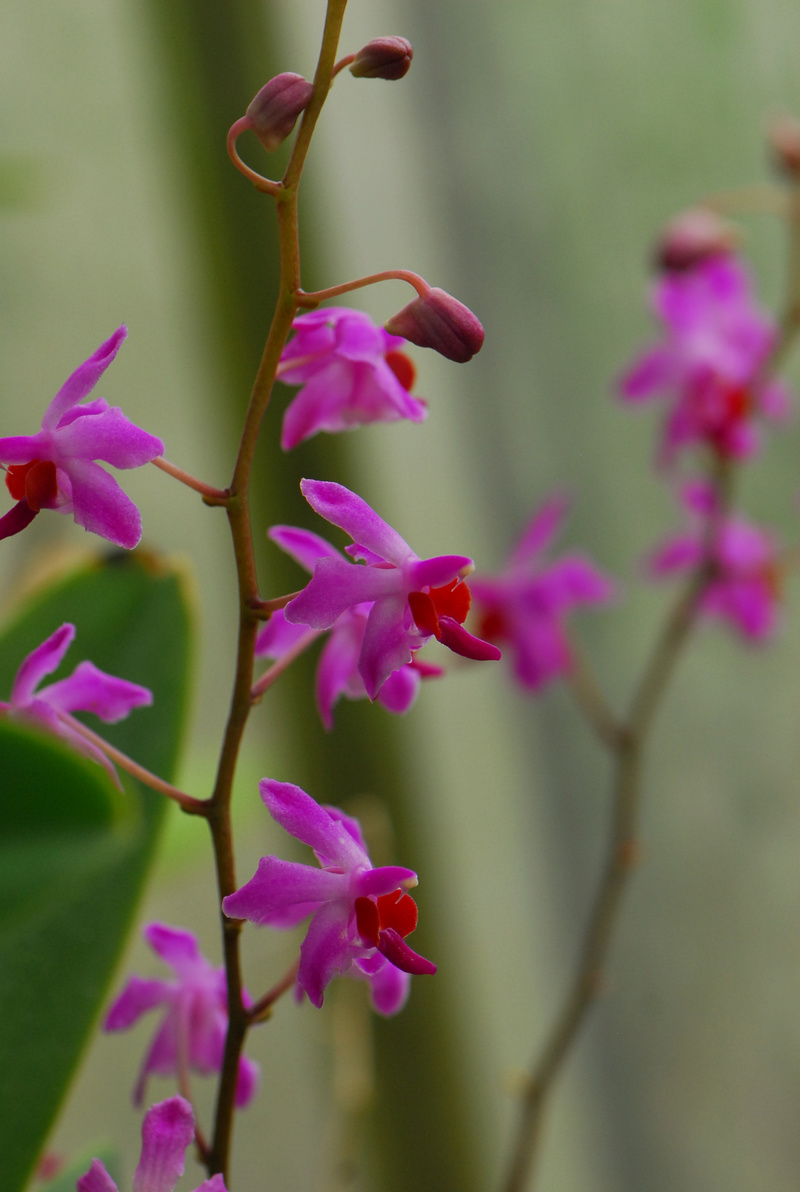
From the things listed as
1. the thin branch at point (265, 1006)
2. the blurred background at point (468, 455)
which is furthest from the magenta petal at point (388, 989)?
the blurred background at point (468, 455)

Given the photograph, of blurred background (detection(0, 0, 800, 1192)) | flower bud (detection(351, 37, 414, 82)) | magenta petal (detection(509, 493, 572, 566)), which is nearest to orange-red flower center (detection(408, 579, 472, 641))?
flower bud (detection(351, 37, 414, 82))

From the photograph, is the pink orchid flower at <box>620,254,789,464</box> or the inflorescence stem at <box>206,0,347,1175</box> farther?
the pink orchid flower at <box>620,254,789,464</box>

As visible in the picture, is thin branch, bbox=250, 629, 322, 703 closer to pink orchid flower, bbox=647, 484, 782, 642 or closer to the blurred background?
pink orchid flower, bbox=647, 484, 782, 642

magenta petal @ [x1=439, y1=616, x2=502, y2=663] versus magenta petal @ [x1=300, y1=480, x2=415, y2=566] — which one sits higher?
magenta petal @ [x1=300, y1=480, x2=415, y2=566]

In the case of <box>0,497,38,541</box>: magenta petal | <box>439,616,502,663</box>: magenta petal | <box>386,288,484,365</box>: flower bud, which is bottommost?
<box>439,616,502,663</box>: magenta petal

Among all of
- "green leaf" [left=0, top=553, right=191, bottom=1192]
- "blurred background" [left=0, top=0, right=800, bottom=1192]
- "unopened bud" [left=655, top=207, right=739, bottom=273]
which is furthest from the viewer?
"blurred background" [left=0, top=0, right=800, bottom=1192]

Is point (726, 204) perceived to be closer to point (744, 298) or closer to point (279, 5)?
point (744, 298)

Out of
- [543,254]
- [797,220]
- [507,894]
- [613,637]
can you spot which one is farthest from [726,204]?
[507,894]
